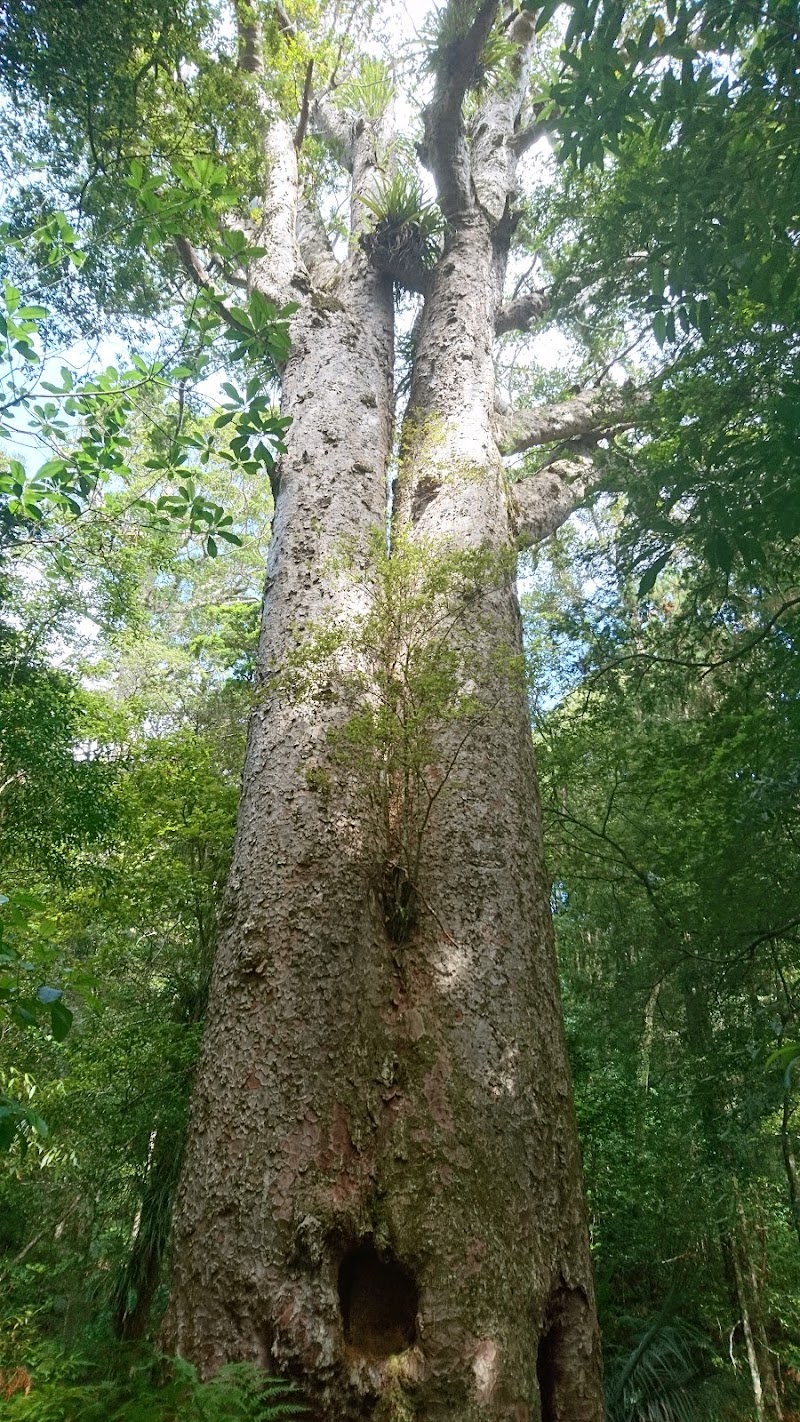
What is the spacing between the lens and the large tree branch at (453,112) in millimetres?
4082

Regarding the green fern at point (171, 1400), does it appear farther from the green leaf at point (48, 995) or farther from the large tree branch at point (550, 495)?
the large tree branch at point (550, 495)

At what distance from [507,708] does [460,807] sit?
50cm

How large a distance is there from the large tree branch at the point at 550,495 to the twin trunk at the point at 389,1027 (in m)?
1.02

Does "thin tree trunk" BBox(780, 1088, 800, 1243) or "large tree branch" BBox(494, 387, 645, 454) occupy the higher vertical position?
"large tree branch" BBox(494, 387, 645, 454)

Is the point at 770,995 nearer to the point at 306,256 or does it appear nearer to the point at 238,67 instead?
the point at 306,256

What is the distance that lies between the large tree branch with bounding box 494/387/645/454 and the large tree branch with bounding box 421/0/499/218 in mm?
1339

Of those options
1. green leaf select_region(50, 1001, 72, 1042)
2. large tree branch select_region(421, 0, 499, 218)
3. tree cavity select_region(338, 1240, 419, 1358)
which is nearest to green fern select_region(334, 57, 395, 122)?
large tree branch select_region(421, 0, 499, 218)

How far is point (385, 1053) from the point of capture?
2.08m

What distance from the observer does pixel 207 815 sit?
13.3 feet

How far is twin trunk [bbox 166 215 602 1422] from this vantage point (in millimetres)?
1708

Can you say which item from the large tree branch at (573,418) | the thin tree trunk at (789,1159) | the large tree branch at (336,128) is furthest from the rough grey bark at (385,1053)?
the large tree branch at (336,128)

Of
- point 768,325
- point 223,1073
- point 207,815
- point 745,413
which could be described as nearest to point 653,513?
point 745,413

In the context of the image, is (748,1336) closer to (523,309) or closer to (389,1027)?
(389,1027)

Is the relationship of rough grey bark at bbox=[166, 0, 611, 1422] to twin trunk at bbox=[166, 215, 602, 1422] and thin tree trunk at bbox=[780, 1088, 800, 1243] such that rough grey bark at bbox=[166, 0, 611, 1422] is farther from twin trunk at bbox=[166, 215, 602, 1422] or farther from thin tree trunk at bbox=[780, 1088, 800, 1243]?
thin tree trunk at bbox=[780, 1088, 800, 1243]
